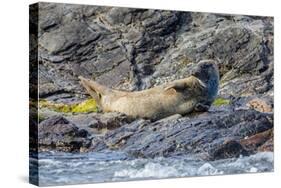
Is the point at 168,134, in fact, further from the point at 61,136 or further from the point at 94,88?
the point at 61,136

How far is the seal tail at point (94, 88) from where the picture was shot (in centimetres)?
1111

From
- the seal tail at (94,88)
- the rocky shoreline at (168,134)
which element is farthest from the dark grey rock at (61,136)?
the seal tail at (94,88)

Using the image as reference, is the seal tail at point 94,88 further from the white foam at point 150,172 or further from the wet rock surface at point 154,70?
the white foam at point 150,172

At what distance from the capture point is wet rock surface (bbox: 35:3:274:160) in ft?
35.9

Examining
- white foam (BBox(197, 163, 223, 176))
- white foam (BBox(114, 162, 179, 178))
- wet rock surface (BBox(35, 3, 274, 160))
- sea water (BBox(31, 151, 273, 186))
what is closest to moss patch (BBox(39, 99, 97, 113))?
wet rock surface (BBox(35, 3, 274, 160))

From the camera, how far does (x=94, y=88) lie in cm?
1117

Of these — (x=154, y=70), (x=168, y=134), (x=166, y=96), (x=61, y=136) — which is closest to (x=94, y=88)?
(x=61, y=136)

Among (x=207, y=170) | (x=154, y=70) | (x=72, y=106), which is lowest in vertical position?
(x=207, y=170)

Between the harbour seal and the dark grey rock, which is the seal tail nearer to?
the harbour seal

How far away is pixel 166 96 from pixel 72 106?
1429mm

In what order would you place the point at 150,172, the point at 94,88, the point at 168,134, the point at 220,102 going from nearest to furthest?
the point at 94,88, the point at 150,172, the point at 168,134, the point at 220,102

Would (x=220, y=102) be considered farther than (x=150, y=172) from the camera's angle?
Yes

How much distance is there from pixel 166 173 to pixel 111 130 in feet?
3.46

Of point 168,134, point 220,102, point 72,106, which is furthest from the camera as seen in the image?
point 220,102
